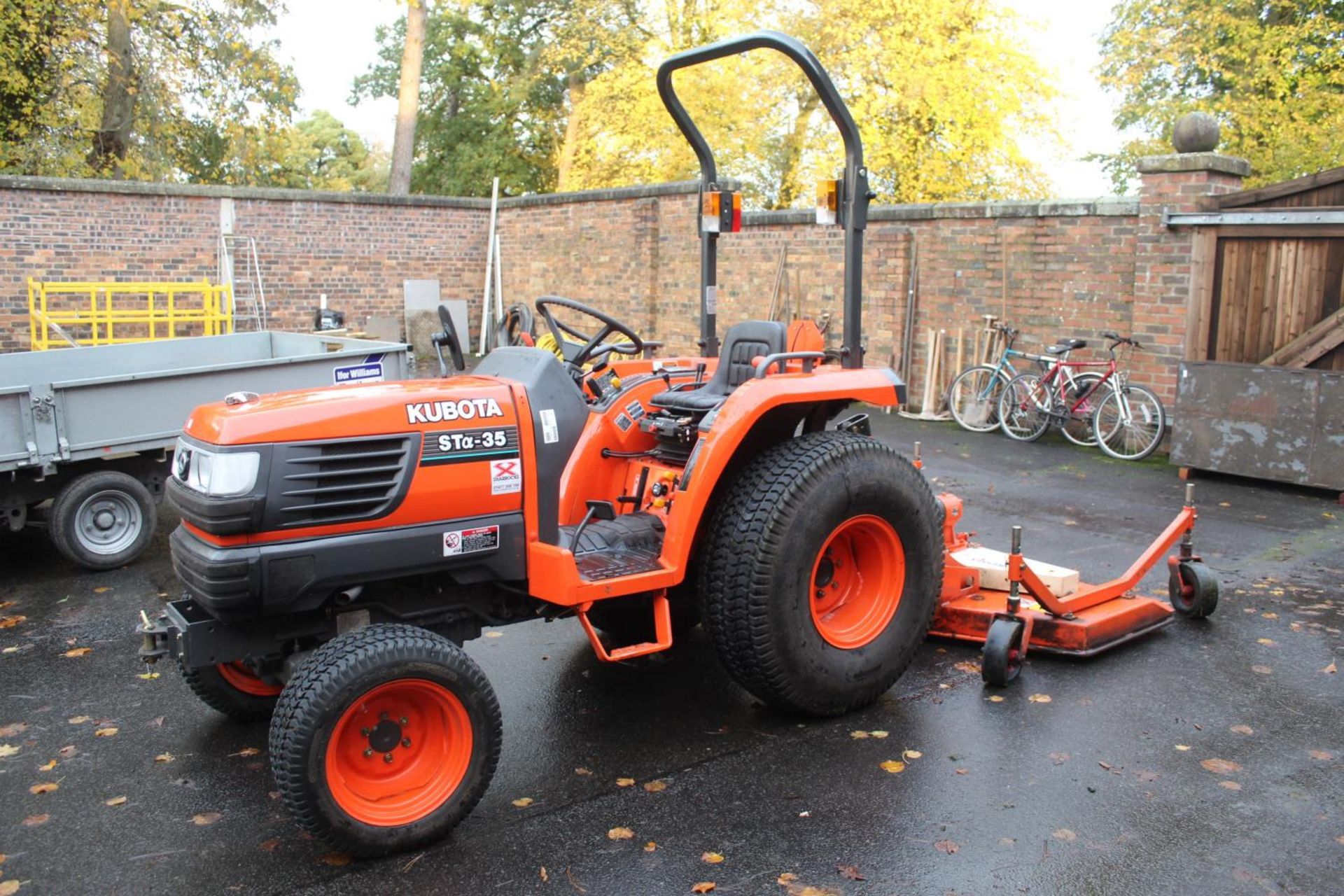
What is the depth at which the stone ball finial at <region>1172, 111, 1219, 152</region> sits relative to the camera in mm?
9391

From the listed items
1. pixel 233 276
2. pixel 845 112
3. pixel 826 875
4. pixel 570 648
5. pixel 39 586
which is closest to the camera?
pixel 826 875

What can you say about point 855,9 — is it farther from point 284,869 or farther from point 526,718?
point 284,869

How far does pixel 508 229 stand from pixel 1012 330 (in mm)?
9741

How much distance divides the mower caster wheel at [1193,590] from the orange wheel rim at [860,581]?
1.85m

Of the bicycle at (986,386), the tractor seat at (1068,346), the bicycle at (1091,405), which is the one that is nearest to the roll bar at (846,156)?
the bicycle at (1091,405)

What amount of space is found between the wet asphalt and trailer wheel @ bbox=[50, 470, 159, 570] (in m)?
0.87

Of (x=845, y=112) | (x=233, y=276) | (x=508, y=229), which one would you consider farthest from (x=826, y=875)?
(x=508, y=229)

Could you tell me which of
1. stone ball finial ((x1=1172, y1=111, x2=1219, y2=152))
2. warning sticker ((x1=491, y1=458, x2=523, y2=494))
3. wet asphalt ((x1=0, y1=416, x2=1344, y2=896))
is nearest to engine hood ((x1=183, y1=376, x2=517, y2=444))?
warning sticker ((x1=491, y1=458, x2=523, y2=494))

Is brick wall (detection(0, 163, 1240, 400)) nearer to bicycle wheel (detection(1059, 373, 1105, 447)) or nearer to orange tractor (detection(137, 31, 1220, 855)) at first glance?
bicycle wheel (detection(1059, 373, 1105, 447))

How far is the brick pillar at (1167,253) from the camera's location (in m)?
9.48

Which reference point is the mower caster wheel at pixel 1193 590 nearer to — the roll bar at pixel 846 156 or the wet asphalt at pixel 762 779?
the wet asphalt at pixel 762 779

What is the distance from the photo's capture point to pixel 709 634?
13.6 ft

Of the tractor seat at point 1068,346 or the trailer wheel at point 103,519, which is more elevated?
the tractor seat at point 1068,346

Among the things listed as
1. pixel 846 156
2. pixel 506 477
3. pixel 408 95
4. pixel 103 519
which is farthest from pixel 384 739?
pixel 408 95
